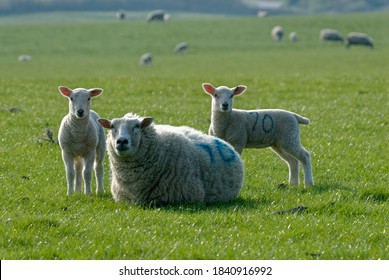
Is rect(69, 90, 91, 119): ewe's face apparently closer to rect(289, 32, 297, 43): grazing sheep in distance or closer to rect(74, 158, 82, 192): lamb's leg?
rect(74, 158, 82, 192): lamb's leg

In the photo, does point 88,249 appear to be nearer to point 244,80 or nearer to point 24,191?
point 24,191

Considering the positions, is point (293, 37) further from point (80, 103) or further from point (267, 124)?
point (80, 103)

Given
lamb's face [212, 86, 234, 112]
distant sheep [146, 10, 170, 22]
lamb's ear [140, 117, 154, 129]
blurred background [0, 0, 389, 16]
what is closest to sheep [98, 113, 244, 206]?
lamb's ear [140, 117, 154, 129]

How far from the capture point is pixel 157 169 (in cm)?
912

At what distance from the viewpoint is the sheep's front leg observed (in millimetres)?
9539

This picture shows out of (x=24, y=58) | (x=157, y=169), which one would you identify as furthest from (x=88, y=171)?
(x=24, y=58)

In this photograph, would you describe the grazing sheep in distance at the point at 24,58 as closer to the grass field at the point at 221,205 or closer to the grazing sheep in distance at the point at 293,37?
the grazing sheep in distance at the point at 293,37

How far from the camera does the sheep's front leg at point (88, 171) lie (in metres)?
9.54

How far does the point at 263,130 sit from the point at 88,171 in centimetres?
257

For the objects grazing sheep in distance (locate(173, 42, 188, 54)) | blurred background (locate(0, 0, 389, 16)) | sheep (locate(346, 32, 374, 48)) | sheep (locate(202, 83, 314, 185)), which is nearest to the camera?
sheep (locate(202, 83, 314, 185))

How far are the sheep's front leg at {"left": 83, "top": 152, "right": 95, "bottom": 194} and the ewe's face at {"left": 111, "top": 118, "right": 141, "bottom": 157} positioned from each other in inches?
28.6

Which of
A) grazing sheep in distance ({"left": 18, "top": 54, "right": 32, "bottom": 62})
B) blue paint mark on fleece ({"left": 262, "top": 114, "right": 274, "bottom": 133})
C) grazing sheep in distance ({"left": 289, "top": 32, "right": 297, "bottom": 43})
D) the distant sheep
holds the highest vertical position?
blue paint mark on fleece ({"left": 262, "top": 114, "right": 274, "bottom": 133})

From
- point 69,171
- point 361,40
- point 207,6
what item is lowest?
point 207,6

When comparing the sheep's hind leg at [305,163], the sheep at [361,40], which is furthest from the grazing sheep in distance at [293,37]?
the sheep's hind leg at [305,163]
